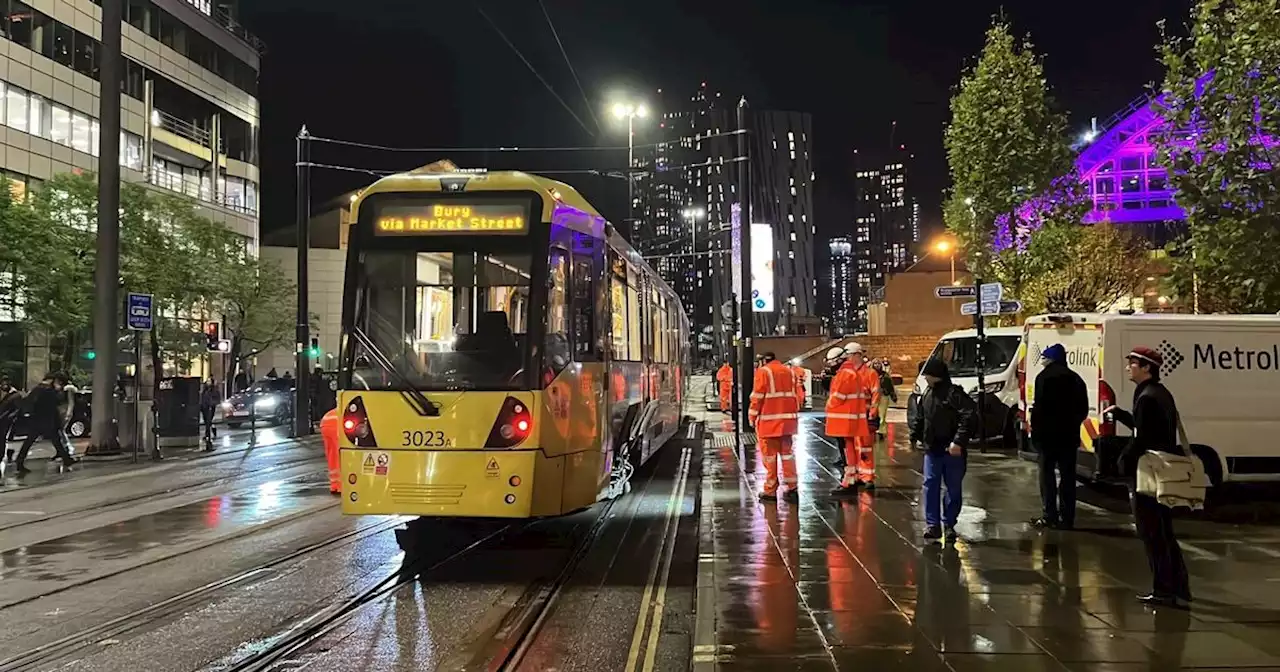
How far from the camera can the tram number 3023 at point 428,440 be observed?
8.05 meters

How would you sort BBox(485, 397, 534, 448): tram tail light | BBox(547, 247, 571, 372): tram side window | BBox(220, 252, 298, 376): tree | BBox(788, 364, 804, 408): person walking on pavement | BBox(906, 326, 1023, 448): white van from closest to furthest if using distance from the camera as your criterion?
BBox(485, 397, 534, 448): tram tail light, BBox(547, 247, 571, 372): tram side window, BBox(788, 364, 804, 408): person walking on pavement, BBox(906, 326, 1023, 448): white van, BBox(220, 252, 298, 376): tree

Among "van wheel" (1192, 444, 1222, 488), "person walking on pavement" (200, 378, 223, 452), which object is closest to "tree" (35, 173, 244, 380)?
"person walking on pavement" (200, 378, 223, 452)

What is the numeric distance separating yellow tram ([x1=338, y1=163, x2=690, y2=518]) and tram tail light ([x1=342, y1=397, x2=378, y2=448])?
0.01m

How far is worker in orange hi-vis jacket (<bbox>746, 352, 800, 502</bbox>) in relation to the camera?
11.1m

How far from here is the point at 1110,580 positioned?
723 centimetres

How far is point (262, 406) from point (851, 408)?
1054 inches

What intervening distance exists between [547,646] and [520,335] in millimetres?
2865

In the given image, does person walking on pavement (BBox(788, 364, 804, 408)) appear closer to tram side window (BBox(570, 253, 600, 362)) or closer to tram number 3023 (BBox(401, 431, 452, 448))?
tram side window (BBox(570, 253, 600, 362))

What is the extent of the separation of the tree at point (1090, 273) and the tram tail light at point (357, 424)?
19717 mm

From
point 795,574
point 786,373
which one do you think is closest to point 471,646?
point 795,574

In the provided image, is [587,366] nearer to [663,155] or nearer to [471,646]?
[471,646]

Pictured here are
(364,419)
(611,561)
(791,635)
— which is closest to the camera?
(791,635)

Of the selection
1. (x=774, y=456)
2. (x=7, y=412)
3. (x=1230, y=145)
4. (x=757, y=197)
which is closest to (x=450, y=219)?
(x=774, y=456)

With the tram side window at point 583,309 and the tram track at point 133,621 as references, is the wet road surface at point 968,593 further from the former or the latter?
the tram track at point 133,621
